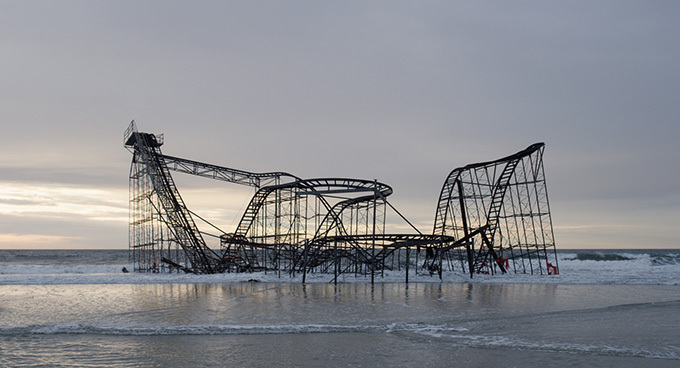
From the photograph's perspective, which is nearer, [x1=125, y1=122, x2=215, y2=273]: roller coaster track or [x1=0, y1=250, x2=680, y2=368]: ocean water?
[x1=0, y1=250, x2=680, y2=368]: ocean water

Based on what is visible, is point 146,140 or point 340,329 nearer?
point 340,329

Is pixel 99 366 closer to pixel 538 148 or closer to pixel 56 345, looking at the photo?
pixel 56 345

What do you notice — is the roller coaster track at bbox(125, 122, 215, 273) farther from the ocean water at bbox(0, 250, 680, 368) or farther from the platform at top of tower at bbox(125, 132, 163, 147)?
the ocean water at bbox(0, 250, 680, 368)

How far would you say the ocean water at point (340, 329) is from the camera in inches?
384

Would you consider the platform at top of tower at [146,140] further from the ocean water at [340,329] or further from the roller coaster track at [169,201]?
the ocean water at [340,329]

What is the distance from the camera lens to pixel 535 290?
77.9 feet

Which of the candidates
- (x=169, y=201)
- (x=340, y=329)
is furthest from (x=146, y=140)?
(x=340, y=329)

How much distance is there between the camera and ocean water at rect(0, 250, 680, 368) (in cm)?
977

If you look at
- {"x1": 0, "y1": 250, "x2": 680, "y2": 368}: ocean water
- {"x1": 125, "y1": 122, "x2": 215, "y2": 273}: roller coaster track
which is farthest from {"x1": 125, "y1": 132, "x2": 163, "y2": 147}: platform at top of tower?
{"x1": 0, "y1": 250, "x2": 680, "y2": 368}: ocean water

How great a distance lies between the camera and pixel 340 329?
12.8 metres

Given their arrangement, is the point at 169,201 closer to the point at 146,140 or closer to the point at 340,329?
the point at 146,140

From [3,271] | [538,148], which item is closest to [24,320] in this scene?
[538,148]

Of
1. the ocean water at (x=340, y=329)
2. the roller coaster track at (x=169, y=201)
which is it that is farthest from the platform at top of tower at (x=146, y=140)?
the ocean water at (x=340, y=329)

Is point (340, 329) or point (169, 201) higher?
point (169, 201)
